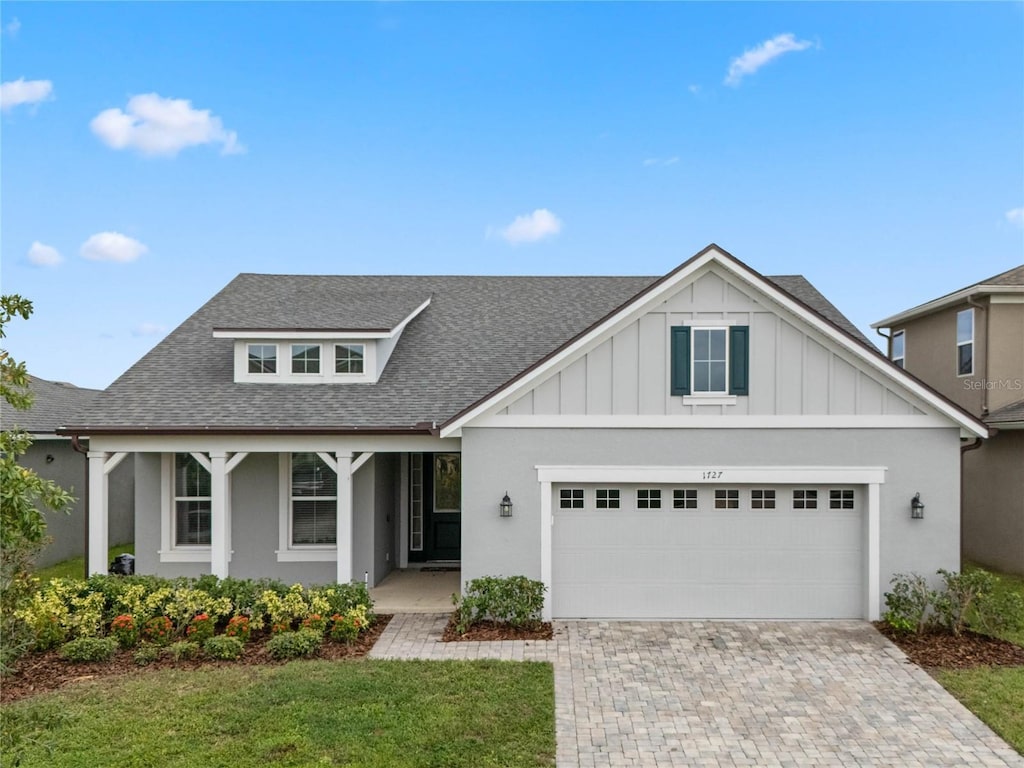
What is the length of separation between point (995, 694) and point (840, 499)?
3377 mm

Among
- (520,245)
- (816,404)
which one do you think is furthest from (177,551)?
(520,245)

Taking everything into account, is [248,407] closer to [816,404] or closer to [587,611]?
[587,611]

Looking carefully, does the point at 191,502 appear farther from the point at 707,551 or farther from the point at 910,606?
the point at 910,606

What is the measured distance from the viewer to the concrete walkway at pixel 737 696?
6.11 metres

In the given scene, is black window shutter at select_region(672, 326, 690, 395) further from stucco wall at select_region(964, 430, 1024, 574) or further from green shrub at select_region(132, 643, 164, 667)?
stucco wall at select_region(964, 430, 1024, 574)

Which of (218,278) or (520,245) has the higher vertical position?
(520,245)

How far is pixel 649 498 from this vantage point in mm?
10398

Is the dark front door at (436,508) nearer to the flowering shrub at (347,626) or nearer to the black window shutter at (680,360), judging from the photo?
the flowering shrub at (347,626)

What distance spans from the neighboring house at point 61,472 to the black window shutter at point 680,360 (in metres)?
12.1

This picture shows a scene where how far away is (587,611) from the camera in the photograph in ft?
33.9

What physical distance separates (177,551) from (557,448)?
7.32 meters

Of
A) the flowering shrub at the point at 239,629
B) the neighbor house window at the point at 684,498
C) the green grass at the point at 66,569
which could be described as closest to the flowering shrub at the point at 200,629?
the flowering shrub at the point at 239,629

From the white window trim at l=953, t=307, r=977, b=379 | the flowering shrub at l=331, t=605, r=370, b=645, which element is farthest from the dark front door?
the white window trim at l=953, t=307, r=977, b=379

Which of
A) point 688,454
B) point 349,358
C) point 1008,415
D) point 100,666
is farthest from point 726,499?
point 100,666
